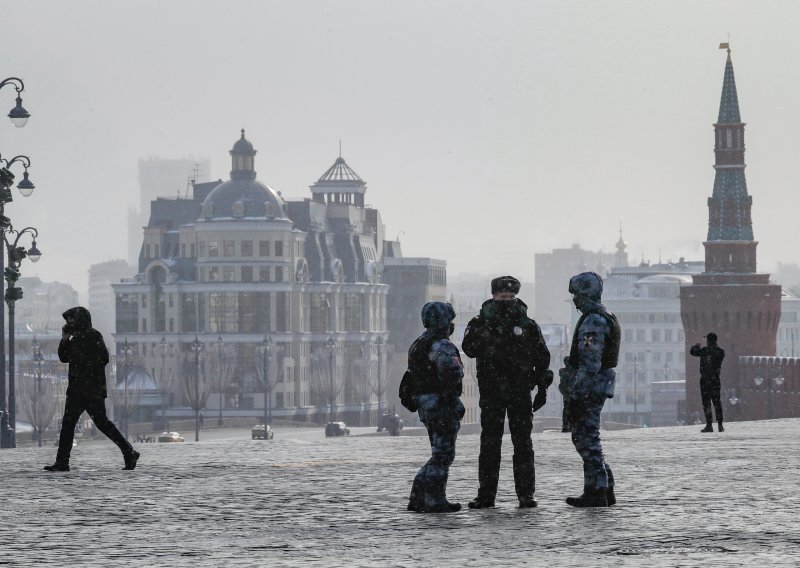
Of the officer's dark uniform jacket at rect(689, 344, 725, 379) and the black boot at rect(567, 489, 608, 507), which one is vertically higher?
the officer's dark uniform jacket at rect(689, 344, 725, 379)

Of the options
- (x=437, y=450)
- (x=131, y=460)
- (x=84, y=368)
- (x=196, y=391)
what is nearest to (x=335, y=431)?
(x=196, y=391)

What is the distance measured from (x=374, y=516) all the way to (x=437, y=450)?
794 mm

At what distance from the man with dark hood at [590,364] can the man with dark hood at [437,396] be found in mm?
1040

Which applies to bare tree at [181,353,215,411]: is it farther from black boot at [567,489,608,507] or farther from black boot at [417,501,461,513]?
black boot at [417,501,461,513]

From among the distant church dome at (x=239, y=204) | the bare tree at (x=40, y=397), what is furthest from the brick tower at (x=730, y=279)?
the distant church dome at (x=239, y=204)

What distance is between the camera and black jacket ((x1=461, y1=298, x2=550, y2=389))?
18781mm

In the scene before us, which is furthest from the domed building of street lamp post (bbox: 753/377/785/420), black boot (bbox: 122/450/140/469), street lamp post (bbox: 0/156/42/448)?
black boot (bbox: 122/450/140/469)

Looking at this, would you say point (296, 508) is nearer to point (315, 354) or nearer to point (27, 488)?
point (27, 488)

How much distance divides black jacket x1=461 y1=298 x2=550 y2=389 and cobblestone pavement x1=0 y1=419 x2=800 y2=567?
1193mm

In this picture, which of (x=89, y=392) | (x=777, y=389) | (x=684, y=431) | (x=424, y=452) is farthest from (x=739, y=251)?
(x=89, y=392)

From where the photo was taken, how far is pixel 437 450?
18.9 meters

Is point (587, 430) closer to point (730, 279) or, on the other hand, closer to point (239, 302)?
point (730, 279)

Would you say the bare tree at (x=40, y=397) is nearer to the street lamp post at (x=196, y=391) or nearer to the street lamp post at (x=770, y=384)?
the street lamp post at (x=196, y=391)

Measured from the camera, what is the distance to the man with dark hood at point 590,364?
19.2 meters
